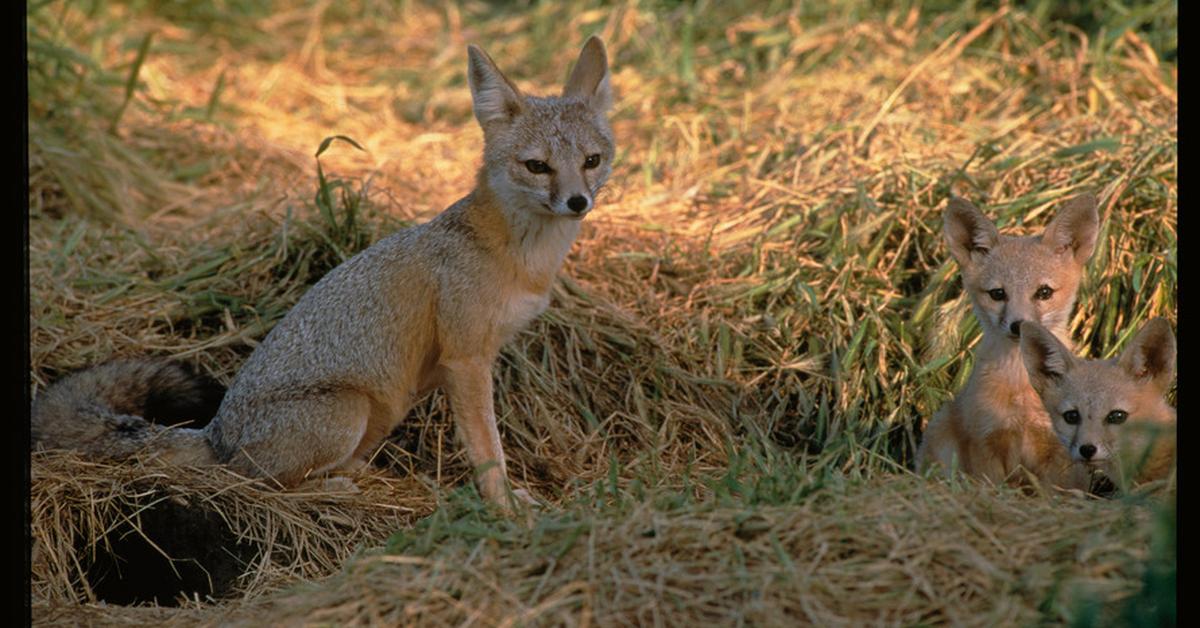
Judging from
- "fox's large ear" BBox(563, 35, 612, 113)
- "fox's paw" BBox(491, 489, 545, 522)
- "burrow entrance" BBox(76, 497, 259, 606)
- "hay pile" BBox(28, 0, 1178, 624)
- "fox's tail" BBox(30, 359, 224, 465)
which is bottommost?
"burrow entrance" BBox(76, 497, 259, 606)

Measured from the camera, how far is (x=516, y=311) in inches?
196

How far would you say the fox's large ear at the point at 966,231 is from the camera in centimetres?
486

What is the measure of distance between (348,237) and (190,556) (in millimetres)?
1933

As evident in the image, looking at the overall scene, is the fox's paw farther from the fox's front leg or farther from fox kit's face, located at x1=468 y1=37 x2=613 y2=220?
fox kit's face, located at x1=468 y1=37 x2=613 y2=220

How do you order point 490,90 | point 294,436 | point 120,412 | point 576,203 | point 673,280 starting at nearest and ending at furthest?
point 576,203
point 294,436
point 490,90
point 120,412
point 673,280

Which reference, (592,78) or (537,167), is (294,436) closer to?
(537,167)

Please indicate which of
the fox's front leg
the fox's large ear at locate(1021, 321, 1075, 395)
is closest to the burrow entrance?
the fox's front leg

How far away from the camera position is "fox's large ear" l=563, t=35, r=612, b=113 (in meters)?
5.20

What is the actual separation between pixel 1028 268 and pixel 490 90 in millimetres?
2165

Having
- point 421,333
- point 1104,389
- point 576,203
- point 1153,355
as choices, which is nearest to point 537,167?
point 576,203

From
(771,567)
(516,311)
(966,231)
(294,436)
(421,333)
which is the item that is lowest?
(294,436)

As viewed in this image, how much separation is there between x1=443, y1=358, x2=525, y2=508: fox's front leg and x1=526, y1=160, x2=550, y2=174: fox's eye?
0.76 metres

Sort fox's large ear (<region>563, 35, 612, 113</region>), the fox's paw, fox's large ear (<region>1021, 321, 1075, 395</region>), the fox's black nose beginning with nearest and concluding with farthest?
the fox's paw < fox's large ear (<region>1021, 321, 1075, 395</region>) < the fox's black nose < fox's large ear (<region>563, 35, 612, 113</region>)

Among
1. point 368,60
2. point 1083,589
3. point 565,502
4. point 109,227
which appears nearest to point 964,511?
point 1083,589
